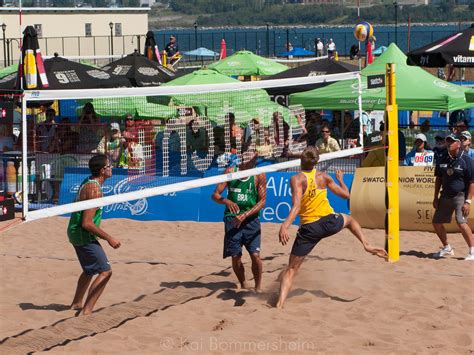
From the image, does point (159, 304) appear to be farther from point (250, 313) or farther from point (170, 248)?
point (170, 248)

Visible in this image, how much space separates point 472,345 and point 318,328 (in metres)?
1.30

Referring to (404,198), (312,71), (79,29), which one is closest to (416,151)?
(404,198)

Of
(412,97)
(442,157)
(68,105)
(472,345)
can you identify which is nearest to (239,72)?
(68,105)

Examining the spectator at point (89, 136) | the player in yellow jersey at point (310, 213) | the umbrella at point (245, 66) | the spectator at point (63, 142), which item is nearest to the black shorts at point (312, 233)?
the player in yellow jersey at point (310, 213)

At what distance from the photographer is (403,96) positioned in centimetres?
1566

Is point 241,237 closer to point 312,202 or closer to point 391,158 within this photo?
point 312,202

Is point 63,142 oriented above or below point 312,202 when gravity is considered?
above

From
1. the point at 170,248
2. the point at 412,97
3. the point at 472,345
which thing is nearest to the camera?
the point at 472,345

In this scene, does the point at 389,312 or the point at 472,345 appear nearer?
the point at 472,345

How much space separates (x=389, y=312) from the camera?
886 cm

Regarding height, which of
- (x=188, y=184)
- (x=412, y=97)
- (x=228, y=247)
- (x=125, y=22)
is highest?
(x=125, y=22)

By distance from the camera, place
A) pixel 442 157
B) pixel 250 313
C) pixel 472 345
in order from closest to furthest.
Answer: pixel 472 345 < pixel 250 313 < pixel 442 157

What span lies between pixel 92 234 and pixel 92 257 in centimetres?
23

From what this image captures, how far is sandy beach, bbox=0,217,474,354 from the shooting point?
7.88 m
